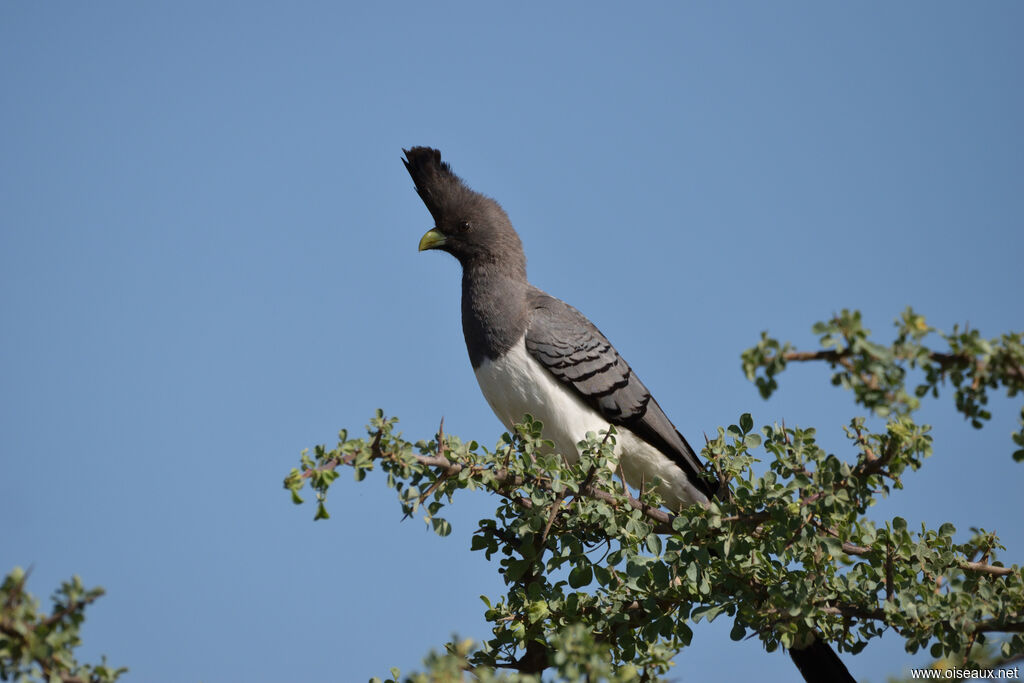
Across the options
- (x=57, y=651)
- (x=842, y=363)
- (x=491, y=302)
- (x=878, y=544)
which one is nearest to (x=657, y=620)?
(x=878, y=544)

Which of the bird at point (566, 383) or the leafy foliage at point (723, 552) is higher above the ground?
the bird at point (566, 383)

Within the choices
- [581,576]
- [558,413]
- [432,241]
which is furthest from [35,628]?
[432,241]

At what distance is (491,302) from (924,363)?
4213 mm

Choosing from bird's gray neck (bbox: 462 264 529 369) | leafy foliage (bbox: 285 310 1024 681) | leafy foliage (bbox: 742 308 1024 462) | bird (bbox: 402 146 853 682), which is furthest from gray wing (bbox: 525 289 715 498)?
leafy foliage (bbox: 742 308 1024 462)

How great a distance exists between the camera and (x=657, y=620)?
4.00 metres

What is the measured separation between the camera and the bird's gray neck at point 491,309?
6438 mm

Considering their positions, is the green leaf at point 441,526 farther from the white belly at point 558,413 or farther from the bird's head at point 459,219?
the bird's head at point 459,219

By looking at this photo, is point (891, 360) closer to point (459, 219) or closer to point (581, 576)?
point (581, 576)

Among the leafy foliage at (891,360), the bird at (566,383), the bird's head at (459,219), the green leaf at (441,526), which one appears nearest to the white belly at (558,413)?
the bird at (566,383)

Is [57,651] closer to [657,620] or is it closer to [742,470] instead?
[657,620]

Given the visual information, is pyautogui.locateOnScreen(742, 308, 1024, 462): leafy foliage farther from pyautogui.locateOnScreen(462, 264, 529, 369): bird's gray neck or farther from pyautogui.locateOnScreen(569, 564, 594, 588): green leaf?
pyautogui.locateOnScreen(462, 264, 529, 369): bird's gray neck

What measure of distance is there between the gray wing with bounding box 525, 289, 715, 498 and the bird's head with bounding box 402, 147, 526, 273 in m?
0.74

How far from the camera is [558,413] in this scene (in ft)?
20.4

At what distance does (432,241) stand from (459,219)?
254mm
